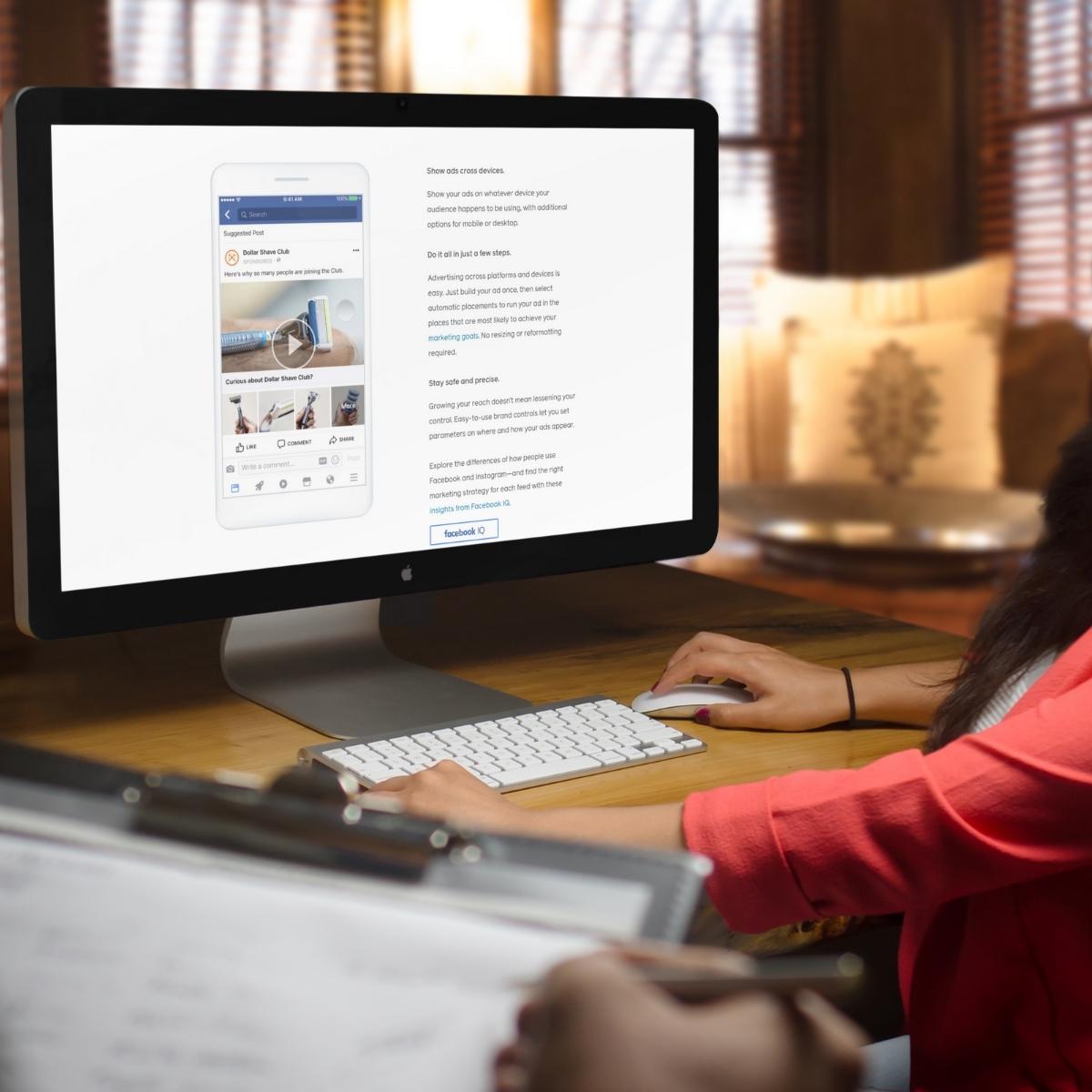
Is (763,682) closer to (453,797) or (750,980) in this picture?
(453,797)

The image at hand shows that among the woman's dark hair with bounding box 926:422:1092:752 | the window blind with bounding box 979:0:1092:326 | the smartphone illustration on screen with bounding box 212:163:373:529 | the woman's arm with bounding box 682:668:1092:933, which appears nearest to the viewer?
the woman's arm with bounding box 682:668:1092:933

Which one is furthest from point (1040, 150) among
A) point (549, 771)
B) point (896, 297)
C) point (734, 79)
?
point (549, 771)

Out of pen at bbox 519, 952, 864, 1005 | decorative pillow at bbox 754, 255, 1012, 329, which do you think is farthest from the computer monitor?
decorative pillow at bbox 754, 255, 1012, 329

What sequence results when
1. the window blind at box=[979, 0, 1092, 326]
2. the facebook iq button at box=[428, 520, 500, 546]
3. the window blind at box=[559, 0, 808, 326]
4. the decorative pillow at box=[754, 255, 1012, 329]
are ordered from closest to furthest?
the facebook iq button at box=[428, 520, 500, 546] < the decorative pillow at box=[754, 255, 1012, 329] < the window blind at box=[979, 0, 1092, 326] < the window blind at box=[559, 0, 808, 326]

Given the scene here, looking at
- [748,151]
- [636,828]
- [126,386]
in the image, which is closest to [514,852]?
[636,828]

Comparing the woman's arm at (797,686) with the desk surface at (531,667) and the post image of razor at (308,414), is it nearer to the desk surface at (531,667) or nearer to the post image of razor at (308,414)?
the desk surface at (531,667)

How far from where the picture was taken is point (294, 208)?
0.99m

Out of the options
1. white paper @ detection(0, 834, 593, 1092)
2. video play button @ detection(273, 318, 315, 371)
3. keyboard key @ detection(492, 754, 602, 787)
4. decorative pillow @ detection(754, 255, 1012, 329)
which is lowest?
keyboard key @ detection(492, 754, 602, 787)

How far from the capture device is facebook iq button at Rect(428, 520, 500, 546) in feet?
3.61

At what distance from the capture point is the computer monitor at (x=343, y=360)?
3.09 feet

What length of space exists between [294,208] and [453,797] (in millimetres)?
424

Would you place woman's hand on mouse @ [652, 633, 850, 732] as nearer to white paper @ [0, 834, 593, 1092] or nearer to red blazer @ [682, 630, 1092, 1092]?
red blazer @ [682, 630, 1092, 1092]

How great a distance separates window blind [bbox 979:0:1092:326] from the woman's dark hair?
3319 mm

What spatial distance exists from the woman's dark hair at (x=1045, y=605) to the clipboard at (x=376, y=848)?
55cm
